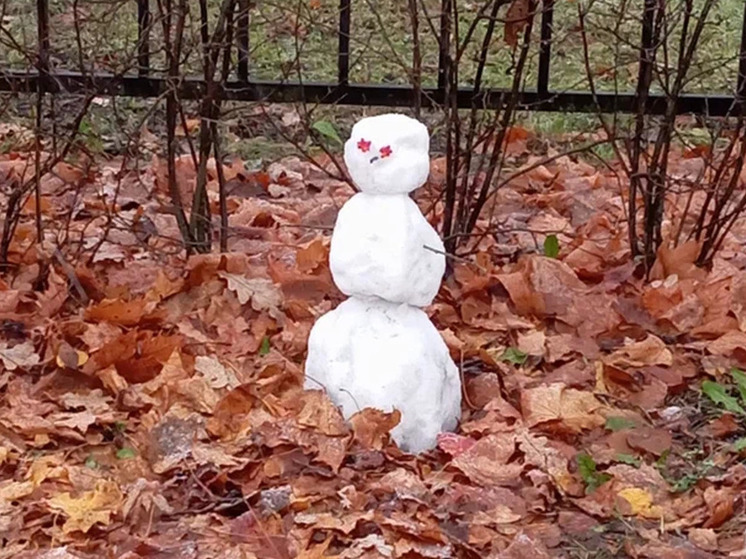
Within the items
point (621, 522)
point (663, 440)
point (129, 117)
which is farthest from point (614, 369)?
point (129, 117)

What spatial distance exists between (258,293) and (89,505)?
95 centimetres

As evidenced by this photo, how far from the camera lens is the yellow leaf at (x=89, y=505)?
2566 mm

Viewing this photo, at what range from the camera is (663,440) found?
289 centimetres

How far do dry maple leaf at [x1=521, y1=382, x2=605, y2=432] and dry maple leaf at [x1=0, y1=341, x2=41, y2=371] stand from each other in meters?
1.09

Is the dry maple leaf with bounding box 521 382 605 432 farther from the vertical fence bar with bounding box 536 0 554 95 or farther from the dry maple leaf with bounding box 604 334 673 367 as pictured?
the vertical fence bar with bounding box 536 0 554 95

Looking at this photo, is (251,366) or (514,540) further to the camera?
(251,366)

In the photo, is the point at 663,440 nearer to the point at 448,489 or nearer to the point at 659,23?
the point at 448,489

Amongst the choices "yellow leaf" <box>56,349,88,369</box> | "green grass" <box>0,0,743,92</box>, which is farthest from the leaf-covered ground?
"green grass" <box>0,0,743,92</box>

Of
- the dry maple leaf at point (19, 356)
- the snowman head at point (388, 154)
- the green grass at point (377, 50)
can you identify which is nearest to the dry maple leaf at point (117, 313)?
the dry maple leaf at point (19, 356)

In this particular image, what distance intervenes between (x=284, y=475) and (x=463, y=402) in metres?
0.49

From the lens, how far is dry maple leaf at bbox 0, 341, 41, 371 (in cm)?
315

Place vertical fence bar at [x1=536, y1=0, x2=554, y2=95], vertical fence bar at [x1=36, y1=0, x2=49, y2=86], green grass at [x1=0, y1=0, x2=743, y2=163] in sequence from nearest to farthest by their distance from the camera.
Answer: vertical fence bar at [x1=36, y1=0, x2=49, y2=86] → vertical fence bar at [x1=536, y1=0, x2=554, y2=95] → green grass at [x1=0, y1=0, x2=743, y2=163]

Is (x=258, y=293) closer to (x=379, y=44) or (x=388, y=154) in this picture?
(x=388, y=154)

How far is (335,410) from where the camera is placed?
284 centimetres
